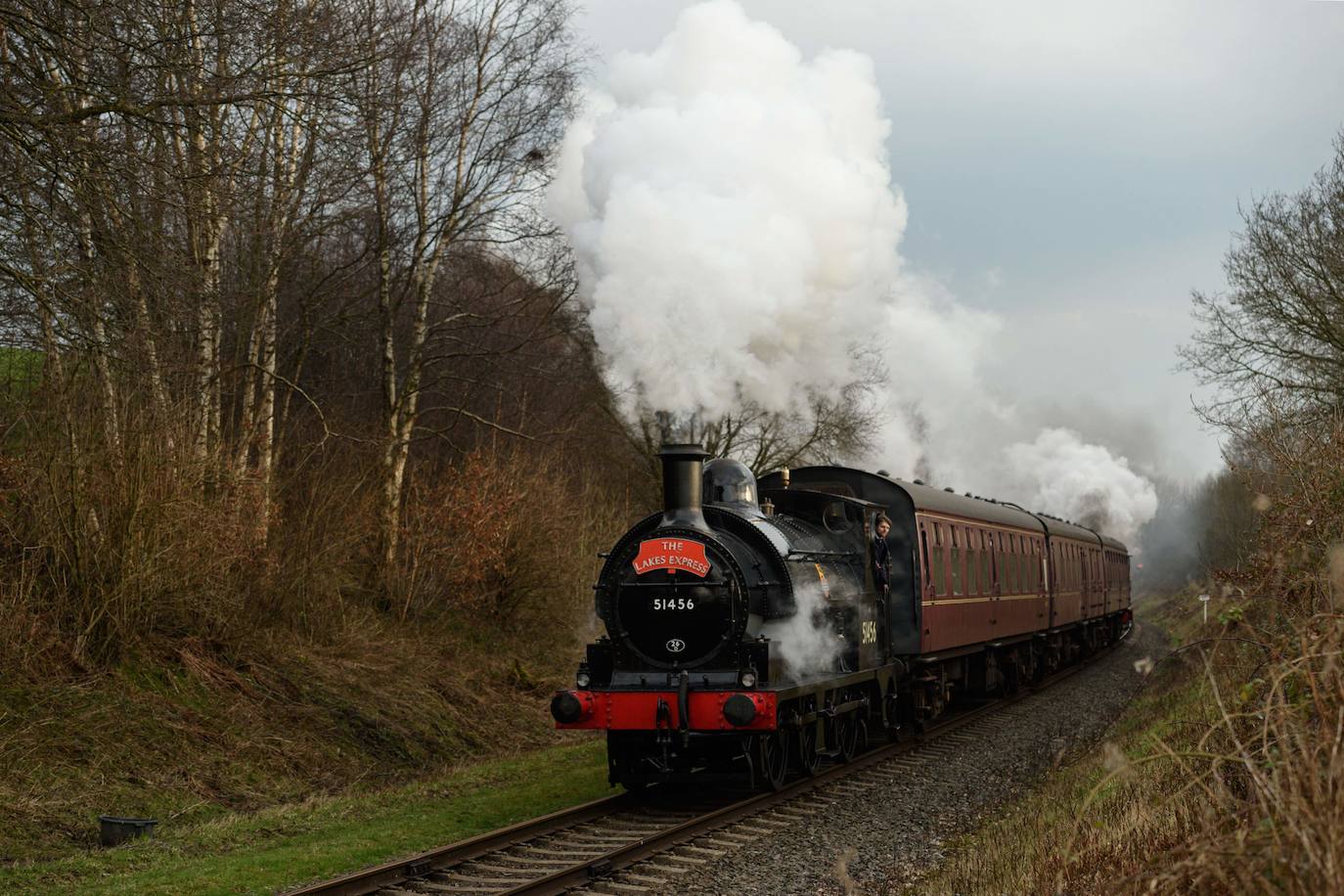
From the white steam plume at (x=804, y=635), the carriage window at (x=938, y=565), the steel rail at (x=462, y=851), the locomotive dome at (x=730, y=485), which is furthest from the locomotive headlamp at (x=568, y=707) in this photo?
the carriage window at (x=938, y=565)

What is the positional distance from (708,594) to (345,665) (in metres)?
6.54

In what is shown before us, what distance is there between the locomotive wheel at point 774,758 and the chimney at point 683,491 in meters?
1.88

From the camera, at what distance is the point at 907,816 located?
32.8 ft

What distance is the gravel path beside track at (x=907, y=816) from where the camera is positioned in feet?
25.9

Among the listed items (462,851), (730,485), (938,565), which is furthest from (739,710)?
(938,565)

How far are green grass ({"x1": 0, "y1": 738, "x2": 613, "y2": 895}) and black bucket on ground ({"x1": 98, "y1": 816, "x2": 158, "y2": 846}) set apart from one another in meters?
0.14

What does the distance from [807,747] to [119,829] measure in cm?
569

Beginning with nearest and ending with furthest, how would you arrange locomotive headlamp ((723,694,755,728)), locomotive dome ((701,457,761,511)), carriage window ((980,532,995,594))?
1. locomotive headlamp ((723,694,755,728))
2. locomotive dome ((701,457,761,511))
3. carriage window ((980,532,995,594))

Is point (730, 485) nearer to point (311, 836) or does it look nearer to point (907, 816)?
point (907, 816)

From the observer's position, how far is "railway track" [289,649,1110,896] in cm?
760

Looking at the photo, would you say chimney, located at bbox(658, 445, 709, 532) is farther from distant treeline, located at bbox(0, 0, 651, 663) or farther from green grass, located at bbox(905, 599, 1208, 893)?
distant treeline, located at bbox(0, 0, 651, 663)

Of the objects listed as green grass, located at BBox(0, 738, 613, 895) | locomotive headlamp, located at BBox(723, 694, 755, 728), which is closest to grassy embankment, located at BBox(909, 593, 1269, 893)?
locomotive headlamp, located at BBox(723, 694, 755, 728)

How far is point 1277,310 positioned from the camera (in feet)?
77.0

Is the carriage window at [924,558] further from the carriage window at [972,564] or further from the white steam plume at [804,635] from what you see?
the white steam plume at [804,635]
